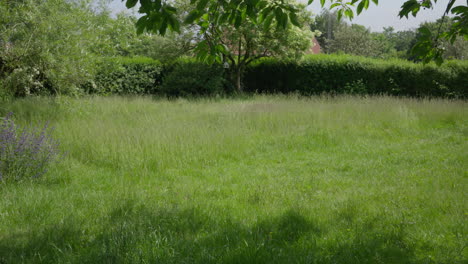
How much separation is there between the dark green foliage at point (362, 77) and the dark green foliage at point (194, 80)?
3215mm

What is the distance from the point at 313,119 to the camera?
1044 cm

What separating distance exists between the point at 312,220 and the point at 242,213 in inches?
32.6

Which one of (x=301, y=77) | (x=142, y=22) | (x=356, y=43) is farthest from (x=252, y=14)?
(x=356, y=43)

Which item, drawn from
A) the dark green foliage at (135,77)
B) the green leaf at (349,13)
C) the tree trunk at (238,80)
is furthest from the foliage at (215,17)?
the dark green foliage at (135,77)

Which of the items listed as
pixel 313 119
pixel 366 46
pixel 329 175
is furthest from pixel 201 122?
pixel 366 46

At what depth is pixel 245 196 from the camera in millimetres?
4992

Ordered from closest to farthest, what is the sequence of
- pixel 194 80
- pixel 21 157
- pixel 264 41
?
pixel 21 157
pixel 264 41
pixel 194 80

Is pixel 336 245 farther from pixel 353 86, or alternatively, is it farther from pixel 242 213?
pixel 353 86

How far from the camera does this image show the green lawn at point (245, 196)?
11.3 feet

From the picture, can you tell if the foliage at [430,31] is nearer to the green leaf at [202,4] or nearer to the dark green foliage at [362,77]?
the green leaf at [202,4]

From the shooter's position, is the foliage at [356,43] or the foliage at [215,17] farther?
the foliage at [356,43]

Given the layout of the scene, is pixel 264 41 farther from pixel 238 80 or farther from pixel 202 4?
pixel 202 4

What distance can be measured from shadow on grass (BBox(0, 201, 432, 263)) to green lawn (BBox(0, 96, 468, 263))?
15 mm

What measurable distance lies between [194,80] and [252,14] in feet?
50.9
